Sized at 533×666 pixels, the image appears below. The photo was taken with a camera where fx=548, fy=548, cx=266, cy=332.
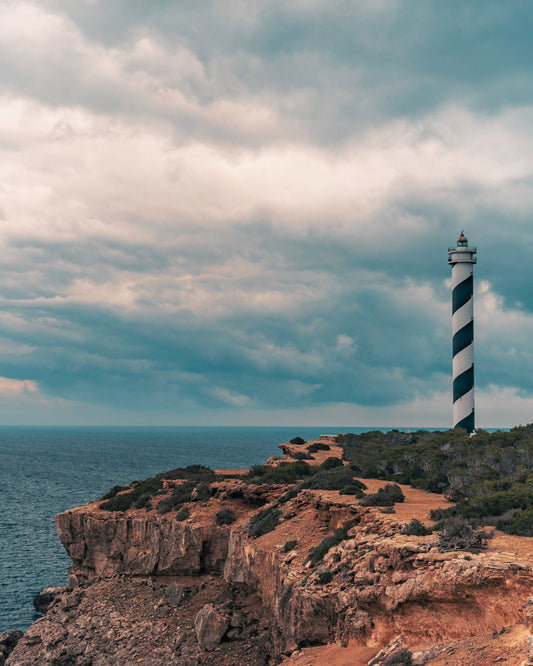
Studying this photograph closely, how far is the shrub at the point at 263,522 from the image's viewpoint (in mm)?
32625

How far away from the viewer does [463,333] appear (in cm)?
6206

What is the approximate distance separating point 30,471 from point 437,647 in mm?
135008

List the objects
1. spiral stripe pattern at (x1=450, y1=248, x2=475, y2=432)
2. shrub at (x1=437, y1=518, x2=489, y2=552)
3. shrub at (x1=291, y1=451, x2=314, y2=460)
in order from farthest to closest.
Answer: spiral stripe pattern at (x1=450, y1=248, x2=475, y2=432)
shrub at (x1=291, y1=451, x2=314, y2=460)
shrub at (x1=437, y1=518, x2=489, y2=552)

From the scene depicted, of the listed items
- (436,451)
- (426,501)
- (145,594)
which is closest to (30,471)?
(145,594)

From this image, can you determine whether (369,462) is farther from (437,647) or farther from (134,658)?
(437,647)

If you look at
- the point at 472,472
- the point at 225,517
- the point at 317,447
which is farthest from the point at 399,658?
the point at 317,447

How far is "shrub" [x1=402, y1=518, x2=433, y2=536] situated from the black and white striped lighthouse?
140ft

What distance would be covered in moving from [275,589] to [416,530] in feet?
32.8

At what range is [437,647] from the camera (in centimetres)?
1623

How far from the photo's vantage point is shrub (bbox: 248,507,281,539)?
32625mm

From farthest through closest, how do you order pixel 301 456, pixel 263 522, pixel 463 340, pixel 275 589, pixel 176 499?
pixel 463 340, pixel 301 456, pixel 176 499, pixel 263 522, pixel 275 589

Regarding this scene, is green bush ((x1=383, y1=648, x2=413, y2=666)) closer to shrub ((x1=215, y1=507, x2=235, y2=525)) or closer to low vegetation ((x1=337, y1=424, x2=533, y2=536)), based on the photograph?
low vegetation ((x1=337, y1=424, x2=533, y2=536))

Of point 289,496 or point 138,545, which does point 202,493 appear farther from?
point 289,496

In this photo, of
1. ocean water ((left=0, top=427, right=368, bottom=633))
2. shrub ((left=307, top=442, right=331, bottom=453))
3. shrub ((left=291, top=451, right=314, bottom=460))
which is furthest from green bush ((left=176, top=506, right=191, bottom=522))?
shrub ((left=307, top=442, right=331, bottom=453))
